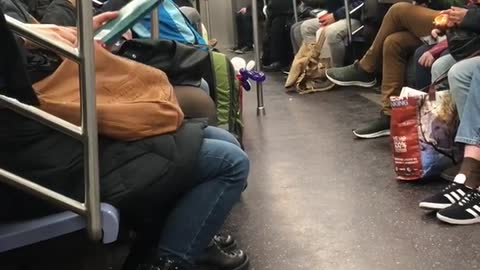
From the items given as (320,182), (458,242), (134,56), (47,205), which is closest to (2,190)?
(47,205)

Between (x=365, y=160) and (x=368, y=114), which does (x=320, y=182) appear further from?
(x=368, y=114)

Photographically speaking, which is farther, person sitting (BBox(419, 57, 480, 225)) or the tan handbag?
person sitting (BBox(419, 57, 480, 225))

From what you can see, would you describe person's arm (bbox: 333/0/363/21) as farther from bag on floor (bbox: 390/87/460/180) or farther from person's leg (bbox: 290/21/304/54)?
bag on floor (bbox: 390/87/460/180)

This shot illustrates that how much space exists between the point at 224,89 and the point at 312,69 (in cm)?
263

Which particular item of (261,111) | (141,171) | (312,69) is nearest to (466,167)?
(141,171)

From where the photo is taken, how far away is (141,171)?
1.24 metres

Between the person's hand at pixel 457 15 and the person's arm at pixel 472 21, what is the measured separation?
28mm

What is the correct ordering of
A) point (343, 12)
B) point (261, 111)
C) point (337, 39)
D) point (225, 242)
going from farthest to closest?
point (343, 12)
point (337, 39)
point (261, 111)
point (225, 242)

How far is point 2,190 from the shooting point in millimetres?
1199

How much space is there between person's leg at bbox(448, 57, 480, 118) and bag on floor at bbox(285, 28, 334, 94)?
2507mm

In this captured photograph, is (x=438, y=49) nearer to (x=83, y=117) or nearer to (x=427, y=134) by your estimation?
(x=427, y=134)

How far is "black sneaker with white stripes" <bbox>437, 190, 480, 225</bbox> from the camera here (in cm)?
202

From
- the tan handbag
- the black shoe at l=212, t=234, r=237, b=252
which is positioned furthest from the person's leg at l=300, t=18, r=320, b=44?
the tan handbag

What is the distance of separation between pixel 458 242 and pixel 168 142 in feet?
3.36
